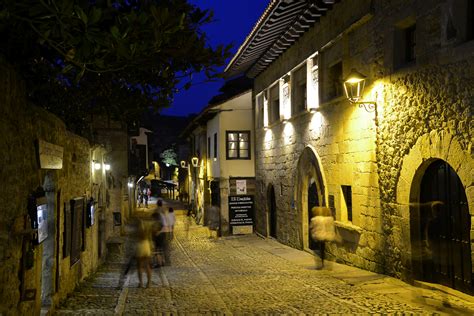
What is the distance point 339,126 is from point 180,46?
620cm

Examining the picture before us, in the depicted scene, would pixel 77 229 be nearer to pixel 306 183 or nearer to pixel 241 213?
pixel 306 183

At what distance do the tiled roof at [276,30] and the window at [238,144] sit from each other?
3.92m

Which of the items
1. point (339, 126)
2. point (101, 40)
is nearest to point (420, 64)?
point (339, 126)

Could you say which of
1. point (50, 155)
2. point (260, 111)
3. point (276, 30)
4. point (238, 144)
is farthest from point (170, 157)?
point (50, 155)

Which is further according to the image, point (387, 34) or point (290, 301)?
point (387, 34)

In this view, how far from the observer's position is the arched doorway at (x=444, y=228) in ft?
25.7

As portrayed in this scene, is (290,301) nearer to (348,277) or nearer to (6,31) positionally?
(348,277)


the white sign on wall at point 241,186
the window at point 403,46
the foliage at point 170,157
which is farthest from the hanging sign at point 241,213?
the foliage at point 170,157

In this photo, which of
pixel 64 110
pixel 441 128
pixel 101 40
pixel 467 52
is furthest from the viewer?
pixel 64 110

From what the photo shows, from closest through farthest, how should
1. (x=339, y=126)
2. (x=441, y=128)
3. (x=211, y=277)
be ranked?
1. (x=441, y=128)
2. (x=211, y=277)
3. (x=339, y=126)

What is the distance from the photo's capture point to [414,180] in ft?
28.9

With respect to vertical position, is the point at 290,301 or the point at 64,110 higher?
the point at 64,110

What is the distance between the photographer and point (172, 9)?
6637 mm

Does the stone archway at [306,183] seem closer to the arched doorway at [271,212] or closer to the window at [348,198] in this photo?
the window at [348,198]
